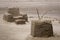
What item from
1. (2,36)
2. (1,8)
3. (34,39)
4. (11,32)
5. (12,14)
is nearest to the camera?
(34,39)

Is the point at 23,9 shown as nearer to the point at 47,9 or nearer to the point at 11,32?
the point at 47,9

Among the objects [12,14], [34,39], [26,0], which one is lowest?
[34,39]

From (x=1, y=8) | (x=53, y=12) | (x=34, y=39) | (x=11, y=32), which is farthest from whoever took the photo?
(x=1, y=8)

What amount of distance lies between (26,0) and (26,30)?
696cm

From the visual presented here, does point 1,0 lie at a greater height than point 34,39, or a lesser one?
greater

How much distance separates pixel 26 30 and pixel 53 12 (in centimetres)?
590

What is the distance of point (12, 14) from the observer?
432 inches

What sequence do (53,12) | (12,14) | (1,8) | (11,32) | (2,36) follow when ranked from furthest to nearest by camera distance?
(1,8), (53,12), (12,14), (11,32), (2,36)

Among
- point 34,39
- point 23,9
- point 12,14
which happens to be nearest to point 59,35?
point 34,39

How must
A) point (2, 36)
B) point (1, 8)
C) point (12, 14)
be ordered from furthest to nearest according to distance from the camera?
point (1, 8), point (12, 14), point (2, 36)

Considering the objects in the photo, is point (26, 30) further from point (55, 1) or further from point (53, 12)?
point (55, 1)

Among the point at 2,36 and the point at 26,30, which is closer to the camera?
the point at 2,36

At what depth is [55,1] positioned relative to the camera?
47.8ft

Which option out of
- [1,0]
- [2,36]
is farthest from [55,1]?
[2,36]
